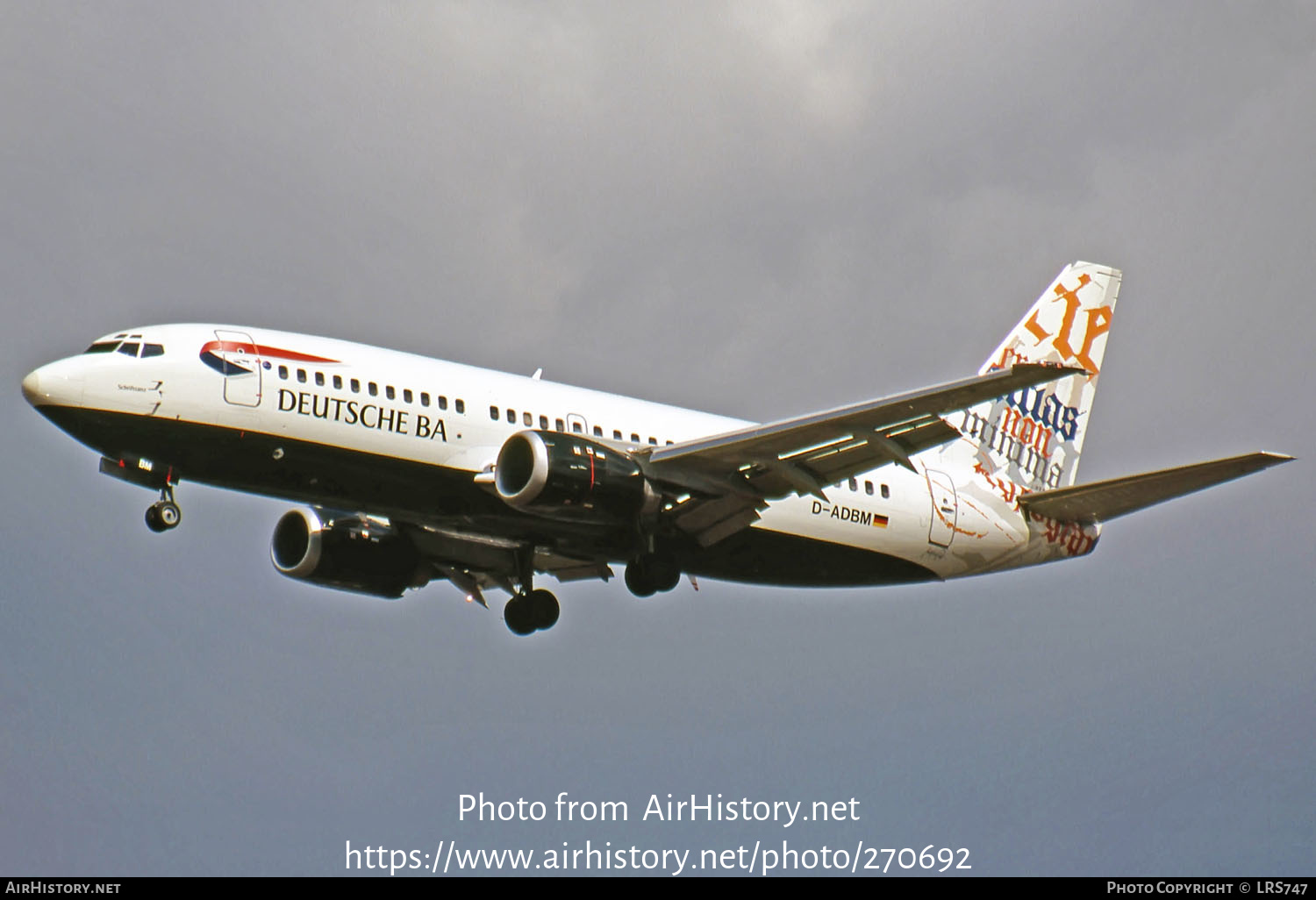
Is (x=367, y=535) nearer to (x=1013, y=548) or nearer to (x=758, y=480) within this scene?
(x=758, y=480)

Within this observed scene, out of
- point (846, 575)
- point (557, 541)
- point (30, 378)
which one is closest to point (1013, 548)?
point (846, 575)

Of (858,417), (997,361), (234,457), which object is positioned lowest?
(234,457)

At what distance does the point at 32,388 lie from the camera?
33.0 m

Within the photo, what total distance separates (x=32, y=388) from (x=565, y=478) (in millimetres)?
10178

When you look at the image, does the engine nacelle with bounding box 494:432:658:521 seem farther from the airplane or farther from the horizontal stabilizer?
the horizontal stabilizer

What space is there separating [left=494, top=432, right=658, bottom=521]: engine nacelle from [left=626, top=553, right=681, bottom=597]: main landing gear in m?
1.89

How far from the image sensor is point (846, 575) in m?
41.4

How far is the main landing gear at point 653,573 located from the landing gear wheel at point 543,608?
4.22m

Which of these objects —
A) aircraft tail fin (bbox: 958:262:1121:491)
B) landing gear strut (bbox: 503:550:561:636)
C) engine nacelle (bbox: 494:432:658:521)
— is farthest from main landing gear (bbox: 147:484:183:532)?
aircraft tail fin (bbox: 958:262:1121:491)

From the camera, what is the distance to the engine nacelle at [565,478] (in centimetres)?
3466

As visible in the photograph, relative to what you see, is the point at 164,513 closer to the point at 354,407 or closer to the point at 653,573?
the point at 354,407

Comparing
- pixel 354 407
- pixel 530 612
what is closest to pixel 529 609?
pixel 530 612

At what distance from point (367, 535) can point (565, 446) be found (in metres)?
7.48

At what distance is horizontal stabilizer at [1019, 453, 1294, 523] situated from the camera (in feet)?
112
